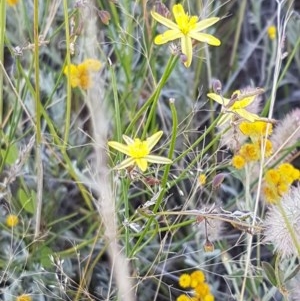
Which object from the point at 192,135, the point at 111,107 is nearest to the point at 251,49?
the point at 192,135

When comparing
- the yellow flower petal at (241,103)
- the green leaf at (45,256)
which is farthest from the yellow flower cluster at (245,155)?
the green leaf at (45,256)

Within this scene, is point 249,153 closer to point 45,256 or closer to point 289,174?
point 289,174

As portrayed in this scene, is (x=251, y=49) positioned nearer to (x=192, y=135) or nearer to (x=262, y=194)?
(x=192, y=135)

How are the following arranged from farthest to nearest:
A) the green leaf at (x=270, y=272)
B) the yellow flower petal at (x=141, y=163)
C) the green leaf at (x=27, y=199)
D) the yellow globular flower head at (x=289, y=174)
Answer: the green leaf at (x=27, y=199) < the yellow globular flower head at (x=289, y=174) < the green leaf at (x=270, y=272) < the yellow flower petal at (x=141, y=163)

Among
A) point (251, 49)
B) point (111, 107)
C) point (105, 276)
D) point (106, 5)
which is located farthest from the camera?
point (251, 49)

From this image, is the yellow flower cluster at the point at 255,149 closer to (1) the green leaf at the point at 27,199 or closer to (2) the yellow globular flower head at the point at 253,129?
(2) the yellow globular flower head at the point at 253,129

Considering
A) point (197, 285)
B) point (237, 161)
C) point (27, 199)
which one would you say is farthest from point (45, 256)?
point (237, 161)

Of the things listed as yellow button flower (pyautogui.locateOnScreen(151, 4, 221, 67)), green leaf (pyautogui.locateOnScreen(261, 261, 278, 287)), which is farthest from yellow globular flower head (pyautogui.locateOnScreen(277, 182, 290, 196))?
yellow button flower (pyautogui.locateOnScreen(151, 4, 221, 67))

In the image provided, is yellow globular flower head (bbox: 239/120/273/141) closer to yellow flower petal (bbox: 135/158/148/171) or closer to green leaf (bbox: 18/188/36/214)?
yellow flower petal (bbox: 135/158/148/171)
